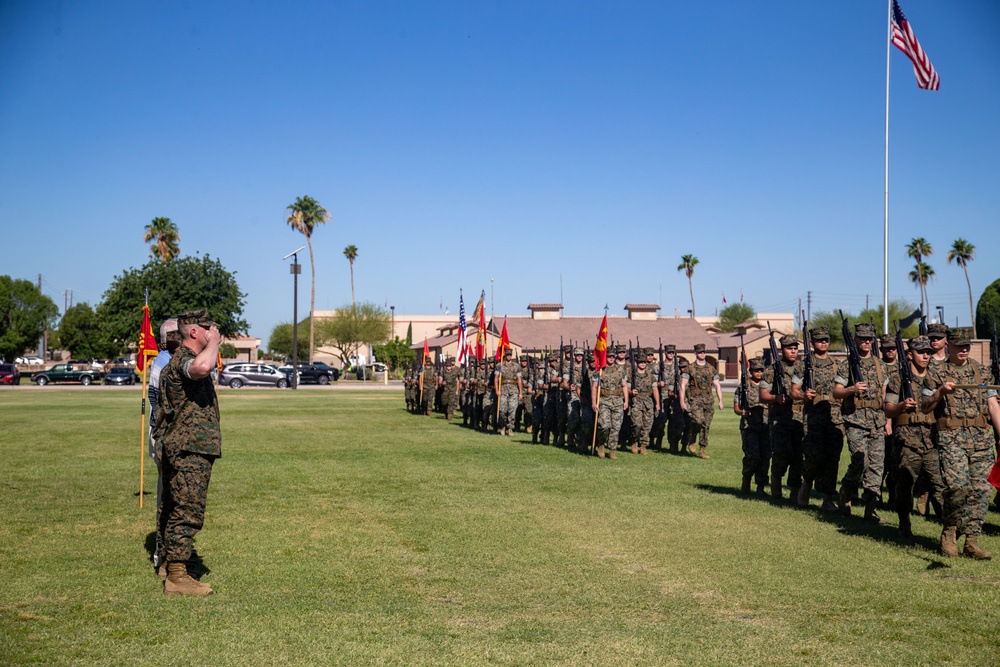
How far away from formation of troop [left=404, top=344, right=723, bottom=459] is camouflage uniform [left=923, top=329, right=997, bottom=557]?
8807 millimetres

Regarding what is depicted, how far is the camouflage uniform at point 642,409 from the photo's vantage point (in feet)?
61.9

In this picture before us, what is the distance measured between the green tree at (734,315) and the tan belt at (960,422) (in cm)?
10312

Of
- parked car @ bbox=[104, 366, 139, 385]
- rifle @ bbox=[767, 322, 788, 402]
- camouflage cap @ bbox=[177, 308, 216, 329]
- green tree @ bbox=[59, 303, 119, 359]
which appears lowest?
parked car @ bbox=[104, 366, 139, 385]

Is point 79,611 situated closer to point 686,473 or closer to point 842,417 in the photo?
point 842,417

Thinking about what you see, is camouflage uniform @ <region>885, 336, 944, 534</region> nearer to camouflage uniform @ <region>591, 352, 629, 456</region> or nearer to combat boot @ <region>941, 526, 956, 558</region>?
combat boot @ <region>941, 526, 956, 558</region>

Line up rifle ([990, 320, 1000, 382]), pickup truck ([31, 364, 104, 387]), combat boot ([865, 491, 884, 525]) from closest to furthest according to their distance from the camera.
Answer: combat boot ([865, 491, 884, 525])
rifle ([990, 320, 1000, 382])
pickup truck ([31, 364, 104, 387])

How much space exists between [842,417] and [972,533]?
257cm

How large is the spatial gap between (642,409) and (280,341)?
9929cm

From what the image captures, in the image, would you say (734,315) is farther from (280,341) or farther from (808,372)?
(808,372)

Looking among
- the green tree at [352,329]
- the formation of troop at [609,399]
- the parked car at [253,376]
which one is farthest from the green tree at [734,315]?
the formation of troop at [609,399]

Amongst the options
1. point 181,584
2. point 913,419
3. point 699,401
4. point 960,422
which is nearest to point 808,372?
point 913,419

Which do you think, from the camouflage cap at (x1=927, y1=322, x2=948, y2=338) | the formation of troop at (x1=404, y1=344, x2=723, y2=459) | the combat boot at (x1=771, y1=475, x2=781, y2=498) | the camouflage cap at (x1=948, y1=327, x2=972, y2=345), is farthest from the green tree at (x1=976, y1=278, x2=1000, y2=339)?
the camouflage cap at (x1=927, y1=322, x2=948, y2=338)

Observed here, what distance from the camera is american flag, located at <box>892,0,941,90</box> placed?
Result: 25.2m

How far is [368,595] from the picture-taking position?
23.5 feet
